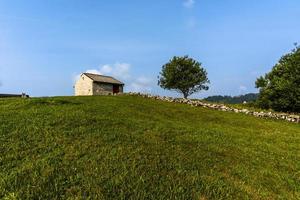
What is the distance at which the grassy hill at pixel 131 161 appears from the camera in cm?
891

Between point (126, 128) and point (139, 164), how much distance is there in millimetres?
4844

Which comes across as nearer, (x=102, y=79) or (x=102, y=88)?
(x=102, y=88)

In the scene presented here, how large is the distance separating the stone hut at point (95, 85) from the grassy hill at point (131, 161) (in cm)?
4587

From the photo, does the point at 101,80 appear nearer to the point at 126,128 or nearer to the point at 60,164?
the point at 126,128

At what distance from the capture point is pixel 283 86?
1645 inches

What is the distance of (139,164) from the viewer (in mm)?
10672

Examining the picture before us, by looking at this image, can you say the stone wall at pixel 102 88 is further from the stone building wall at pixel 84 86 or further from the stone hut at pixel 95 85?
the stone building wall at pixel 84 86

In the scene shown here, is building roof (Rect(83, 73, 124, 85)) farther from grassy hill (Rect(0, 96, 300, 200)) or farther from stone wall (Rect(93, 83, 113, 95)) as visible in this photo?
grassy hill (Rect(0, 96, 300, 200))

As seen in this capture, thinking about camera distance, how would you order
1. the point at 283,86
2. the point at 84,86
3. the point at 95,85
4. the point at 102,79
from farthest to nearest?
the point at 102,79 → the point at 84,86 → the point at 95,85 → the point at 283,86

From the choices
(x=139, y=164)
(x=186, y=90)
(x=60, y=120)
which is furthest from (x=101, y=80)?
(x=139, y=164)

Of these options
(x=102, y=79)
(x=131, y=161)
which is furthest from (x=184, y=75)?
(x=131, y=161)

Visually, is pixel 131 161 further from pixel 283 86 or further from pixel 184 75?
pixel 184 75

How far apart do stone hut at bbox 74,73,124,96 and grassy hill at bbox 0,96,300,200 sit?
4587 cm

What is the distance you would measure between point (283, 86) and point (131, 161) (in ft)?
118
